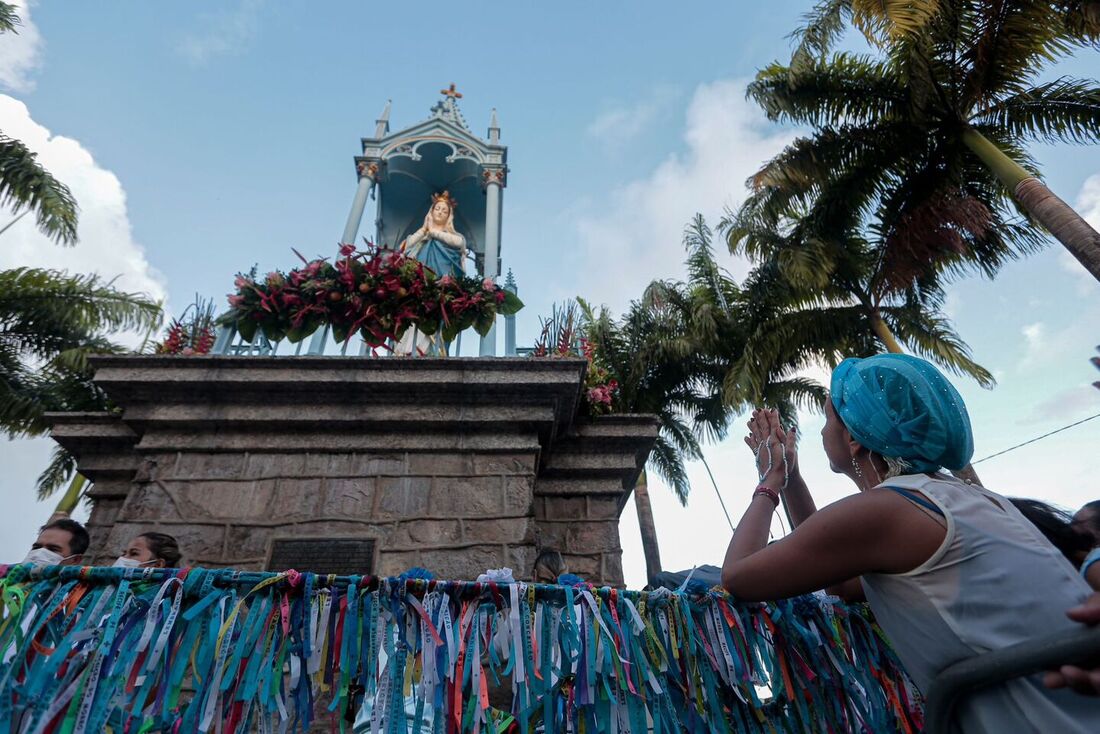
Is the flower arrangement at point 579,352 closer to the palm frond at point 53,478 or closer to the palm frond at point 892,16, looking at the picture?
the palm frond at point 892,16

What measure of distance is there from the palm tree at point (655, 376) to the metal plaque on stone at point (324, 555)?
1011 cm

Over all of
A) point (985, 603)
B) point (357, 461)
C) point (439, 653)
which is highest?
point (357, 461)

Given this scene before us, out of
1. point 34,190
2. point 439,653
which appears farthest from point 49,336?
point 439,653

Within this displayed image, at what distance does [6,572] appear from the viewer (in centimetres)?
180

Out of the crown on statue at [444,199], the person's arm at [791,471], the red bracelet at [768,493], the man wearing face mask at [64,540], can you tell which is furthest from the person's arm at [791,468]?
the crown on statue at [444,199]

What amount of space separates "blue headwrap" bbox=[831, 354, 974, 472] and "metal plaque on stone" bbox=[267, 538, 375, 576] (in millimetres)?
3319

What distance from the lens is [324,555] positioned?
161 inches

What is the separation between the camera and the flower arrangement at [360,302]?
514cm

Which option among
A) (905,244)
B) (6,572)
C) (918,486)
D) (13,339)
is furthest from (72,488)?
(905,244)

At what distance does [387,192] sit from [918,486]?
9494 millimetres

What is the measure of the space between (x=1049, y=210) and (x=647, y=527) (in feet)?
36.8

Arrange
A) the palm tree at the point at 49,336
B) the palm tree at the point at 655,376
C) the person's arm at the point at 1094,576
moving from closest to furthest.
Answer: the person's arm at the point at 1094,576, the palm tree at the point at 49,336, the palm tree at the point at 655,376

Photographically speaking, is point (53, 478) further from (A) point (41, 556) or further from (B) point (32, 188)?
(A) point (41, 556)

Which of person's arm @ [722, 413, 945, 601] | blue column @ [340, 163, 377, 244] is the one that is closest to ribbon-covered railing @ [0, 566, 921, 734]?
person's arm @ [722, 413, 945, 601]
